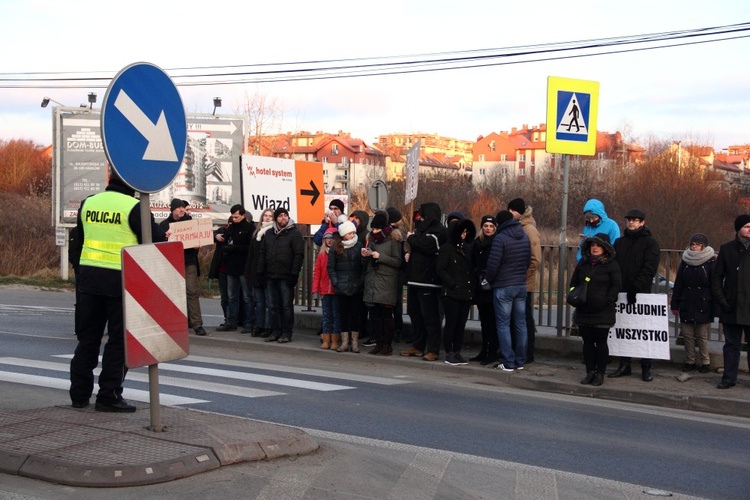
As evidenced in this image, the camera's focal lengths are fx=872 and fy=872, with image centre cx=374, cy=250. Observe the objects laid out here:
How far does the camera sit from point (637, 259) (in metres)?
10.8

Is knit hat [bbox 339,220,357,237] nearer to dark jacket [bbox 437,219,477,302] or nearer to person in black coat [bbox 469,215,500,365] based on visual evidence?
dark jacket [bbox 437,219,477,302]

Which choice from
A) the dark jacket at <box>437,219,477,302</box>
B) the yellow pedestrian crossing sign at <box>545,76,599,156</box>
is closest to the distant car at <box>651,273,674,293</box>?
the yellow pedestrian crossing sign at <box>545,76,599,156</box>

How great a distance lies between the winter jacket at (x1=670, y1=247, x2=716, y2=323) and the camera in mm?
10703

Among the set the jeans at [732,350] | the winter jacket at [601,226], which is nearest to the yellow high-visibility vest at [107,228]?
the winter jacket at [601,226]

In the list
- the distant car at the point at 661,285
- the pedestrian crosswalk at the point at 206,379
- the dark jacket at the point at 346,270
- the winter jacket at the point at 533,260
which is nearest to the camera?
the pedestrian crosswalk at the point at 206,379

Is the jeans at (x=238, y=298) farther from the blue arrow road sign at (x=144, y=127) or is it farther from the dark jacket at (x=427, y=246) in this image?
the blue arrow road sign at (x=144, y=127)

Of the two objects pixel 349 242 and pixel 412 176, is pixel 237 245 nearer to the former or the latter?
pixel 349 242

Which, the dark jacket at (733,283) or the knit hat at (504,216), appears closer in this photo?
the dark jacket at (733,283)

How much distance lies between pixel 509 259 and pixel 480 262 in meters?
0.70

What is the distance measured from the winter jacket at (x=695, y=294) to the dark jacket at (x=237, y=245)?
6.60 metres

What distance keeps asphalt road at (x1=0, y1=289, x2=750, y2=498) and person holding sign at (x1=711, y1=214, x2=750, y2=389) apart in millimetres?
1123

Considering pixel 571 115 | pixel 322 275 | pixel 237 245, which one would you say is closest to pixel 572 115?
pixel 571 115

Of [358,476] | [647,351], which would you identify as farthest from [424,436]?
[647,351]

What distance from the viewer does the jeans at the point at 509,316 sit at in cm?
1134
